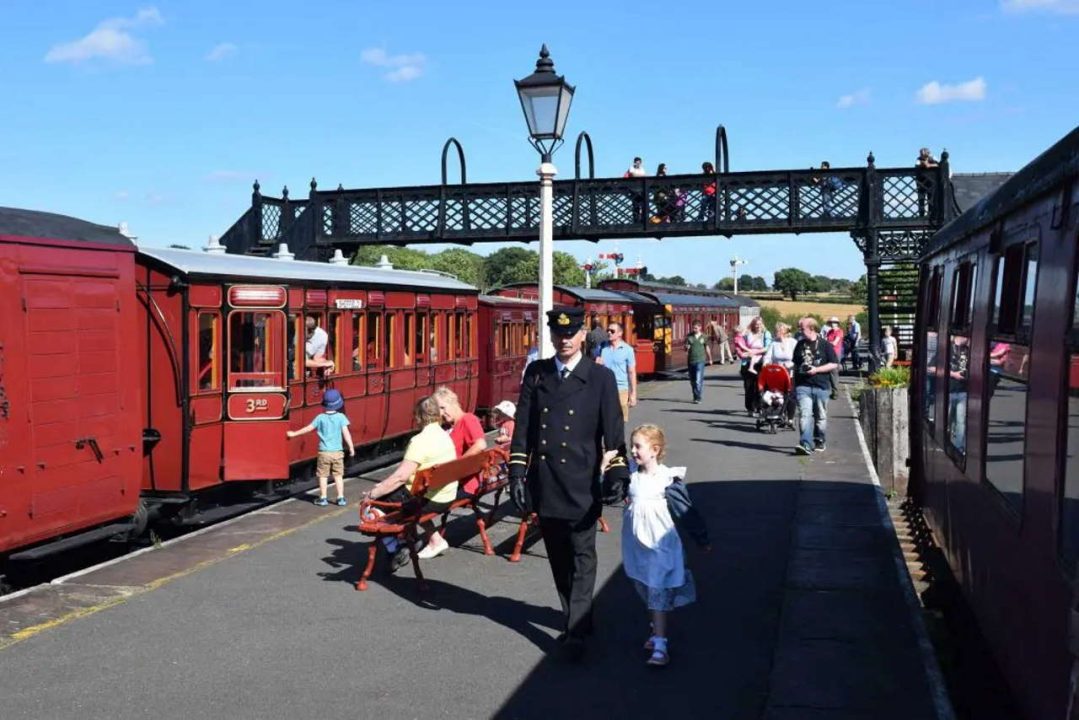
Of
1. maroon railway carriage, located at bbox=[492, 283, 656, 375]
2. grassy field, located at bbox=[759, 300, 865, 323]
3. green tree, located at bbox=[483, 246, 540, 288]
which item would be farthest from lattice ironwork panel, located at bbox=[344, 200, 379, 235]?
green tree, located at bbox=[483, 246, 540, 288]

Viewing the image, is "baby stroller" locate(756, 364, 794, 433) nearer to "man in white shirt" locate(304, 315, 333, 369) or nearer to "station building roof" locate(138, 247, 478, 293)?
"station building roof" locate(138, 247, 478, 293)

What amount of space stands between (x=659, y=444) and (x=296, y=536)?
4.89 meters

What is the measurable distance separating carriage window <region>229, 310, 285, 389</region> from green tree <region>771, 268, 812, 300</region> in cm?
13163

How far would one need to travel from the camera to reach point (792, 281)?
147 meters

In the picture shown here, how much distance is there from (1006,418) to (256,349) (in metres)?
8.84

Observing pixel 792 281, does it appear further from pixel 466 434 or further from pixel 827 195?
pixel 466 434

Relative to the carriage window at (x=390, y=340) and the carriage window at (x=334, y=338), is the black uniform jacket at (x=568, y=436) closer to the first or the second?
the carriage window at (x=334, y=338)

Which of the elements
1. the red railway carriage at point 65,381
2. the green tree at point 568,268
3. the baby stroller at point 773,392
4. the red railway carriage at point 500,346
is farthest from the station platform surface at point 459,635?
the green tree at point 568,268

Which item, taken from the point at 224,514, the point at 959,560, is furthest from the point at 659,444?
the point at 224,514

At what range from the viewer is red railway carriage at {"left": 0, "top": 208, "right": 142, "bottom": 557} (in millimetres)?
8727

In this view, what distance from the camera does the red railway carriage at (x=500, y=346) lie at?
2322 centimetres

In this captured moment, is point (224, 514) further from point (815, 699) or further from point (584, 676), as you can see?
point (815, 699)

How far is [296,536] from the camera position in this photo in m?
10.8

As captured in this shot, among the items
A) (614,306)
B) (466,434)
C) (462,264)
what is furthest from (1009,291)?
(462,264)
